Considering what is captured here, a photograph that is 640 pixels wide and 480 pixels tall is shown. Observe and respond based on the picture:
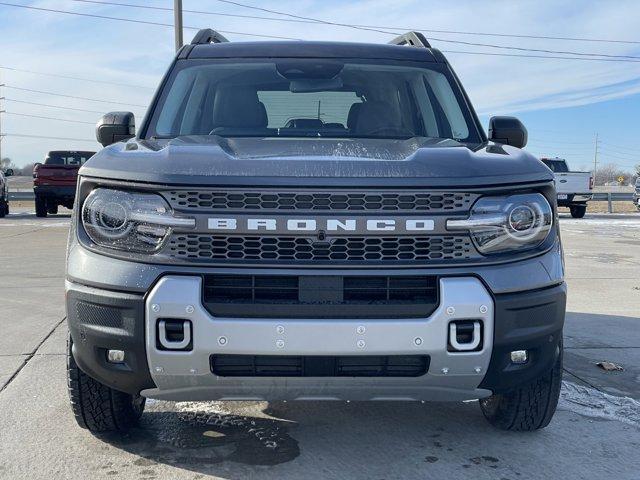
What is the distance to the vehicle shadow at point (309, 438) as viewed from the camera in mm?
2777

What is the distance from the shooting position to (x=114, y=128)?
3.63m

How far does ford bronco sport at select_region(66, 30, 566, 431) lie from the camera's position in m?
2.35

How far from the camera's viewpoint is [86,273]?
2.48m

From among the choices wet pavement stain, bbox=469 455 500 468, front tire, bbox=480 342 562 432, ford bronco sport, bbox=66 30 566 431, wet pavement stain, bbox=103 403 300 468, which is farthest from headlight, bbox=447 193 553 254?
wet pavement stain, bbox=103 403 300 468

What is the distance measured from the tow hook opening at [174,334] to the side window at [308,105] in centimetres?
158

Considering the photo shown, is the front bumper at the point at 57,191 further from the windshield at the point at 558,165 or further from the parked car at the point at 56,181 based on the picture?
the windshield at the point at 558,165

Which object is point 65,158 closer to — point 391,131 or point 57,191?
point 57,191

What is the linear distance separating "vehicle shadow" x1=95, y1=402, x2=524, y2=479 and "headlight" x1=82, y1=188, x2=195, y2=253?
969 mm

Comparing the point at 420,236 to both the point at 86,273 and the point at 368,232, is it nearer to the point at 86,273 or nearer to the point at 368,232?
the point at 368,232

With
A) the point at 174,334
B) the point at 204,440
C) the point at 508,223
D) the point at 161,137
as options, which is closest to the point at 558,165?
the point at 161,137

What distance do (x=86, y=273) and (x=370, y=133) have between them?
1.73m

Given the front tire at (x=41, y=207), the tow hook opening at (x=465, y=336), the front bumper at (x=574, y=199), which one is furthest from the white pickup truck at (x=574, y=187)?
the tow hook opening at (x=465, y=336)

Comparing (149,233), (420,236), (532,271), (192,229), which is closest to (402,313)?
(420,236)

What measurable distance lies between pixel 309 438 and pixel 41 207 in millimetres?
17651
